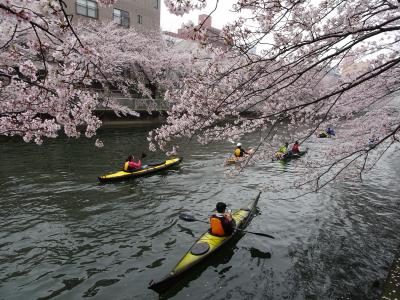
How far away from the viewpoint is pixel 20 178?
496 inches

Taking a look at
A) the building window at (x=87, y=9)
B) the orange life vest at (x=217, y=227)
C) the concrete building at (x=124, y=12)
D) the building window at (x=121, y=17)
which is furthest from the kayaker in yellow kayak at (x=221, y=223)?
the building window at (x=121, y=17)

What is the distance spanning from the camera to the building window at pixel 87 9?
28.2 m

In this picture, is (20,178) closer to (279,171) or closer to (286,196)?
(286,196)

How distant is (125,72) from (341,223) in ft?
84.6

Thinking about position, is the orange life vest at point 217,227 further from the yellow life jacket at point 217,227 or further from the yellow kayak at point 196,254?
the yellow kayak at point 196,254

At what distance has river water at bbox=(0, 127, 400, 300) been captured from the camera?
6.68m

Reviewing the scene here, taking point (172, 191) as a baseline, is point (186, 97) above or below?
above

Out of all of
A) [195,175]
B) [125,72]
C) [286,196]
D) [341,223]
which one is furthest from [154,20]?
[341,223]

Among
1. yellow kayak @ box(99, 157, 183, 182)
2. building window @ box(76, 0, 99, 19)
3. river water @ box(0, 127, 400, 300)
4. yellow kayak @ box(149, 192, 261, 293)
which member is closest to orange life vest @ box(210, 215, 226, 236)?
yellow kayak @ box(149, 192, 261, 293)

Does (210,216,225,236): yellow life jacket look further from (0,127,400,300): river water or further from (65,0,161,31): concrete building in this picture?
(65,0,161,31): concrete building

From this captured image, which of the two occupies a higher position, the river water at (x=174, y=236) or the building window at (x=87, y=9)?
the building window at (x=87, y=9)

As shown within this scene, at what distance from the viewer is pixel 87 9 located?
2875cm

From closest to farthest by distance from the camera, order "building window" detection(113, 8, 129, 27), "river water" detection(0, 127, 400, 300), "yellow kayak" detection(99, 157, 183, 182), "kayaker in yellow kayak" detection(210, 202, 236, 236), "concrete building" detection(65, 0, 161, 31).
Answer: "river water" detection(0, 127, 400, 300)
"kayaker in yellow kayak" detection(210, 202, 236, 236)
"yellow kayak" detection(99, 157, 183, 182)
"concrete building" detection(65, 0, 161, 31)
"building window" detection(113, 8, 129, 27)

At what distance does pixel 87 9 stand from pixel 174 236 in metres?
27.0
